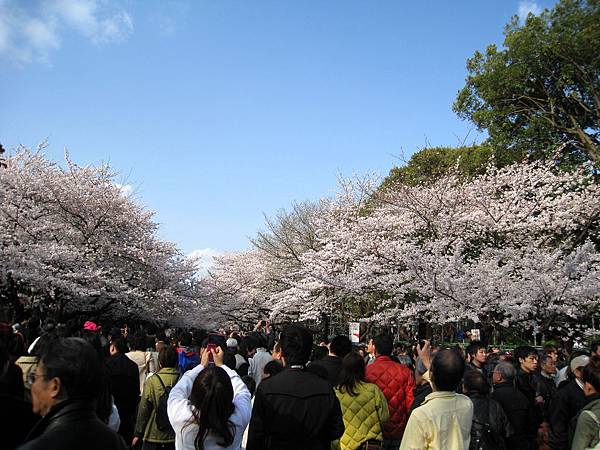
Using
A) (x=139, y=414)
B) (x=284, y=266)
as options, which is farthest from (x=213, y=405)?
(x=284, y=266)

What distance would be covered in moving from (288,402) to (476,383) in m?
1.90

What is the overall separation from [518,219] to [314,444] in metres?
16.0

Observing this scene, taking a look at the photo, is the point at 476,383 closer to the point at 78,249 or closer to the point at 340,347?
the point at 340,347

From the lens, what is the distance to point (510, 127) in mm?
20266

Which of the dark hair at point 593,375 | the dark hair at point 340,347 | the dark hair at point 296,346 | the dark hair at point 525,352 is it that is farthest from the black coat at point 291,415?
the dark hair at point 525,352

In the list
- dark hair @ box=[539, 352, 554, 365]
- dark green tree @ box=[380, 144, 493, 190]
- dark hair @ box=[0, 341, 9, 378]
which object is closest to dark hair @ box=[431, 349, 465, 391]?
dark hair @ box=[0, 341, 9, 378]

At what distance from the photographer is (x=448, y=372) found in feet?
11.0

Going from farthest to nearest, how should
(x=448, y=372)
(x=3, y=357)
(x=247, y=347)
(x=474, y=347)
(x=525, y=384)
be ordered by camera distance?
(x=247, y=347)
(x=474, y=347)
(x=525, y=384)
(x=448, y=372)
(x=3, y=357)

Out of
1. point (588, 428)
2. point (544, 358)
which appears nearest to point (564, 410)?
point (588, 428)

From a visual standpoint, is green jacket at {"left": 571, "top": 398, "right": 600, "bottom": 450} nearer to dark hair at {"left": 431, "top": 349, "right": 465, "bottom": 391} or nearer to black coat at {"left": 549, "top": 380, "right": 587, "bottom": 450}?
dark hair at {"left": 431, "top": 349, "right": 465, "bottom": 391}

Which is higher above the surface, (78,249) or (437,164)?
(437,164)

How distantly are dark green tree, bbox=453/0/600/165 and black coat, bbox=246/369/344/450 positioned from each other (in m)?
16.6

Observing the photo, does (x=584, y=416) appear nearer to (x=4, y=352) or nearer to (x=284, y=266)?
(x=4, y=352)

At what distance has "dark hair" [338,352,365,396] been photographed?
470 cm
